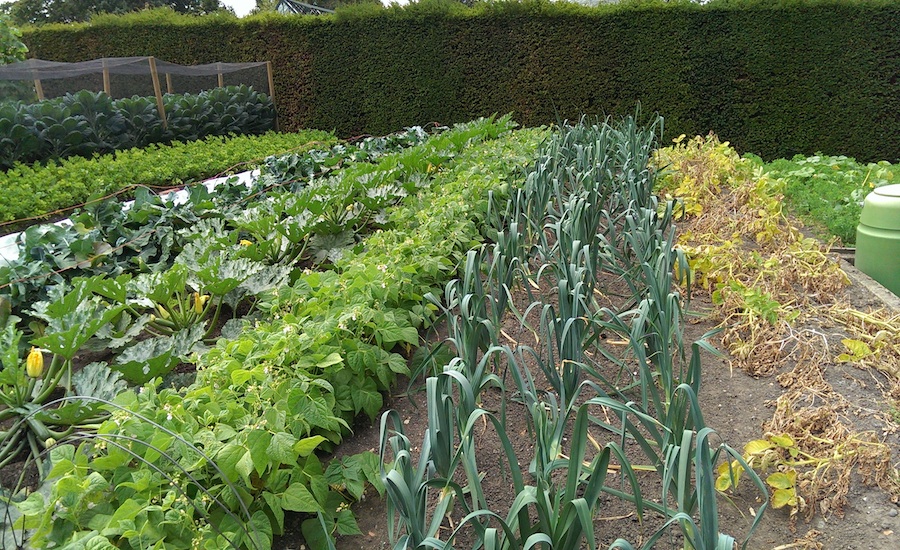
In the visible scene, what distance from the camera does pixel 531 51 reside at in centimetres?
999

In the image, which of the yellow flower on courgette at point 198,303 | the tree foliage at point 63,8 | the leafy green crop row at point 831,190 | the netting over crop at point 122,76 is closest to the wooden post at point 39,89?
the netting over crop at point 122,76

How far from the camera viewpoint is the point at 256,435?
1.40 m

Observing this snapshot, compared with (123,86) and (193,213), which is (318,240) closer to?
(193,213)

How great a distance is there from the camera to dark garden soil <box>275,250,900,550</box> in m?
1.58

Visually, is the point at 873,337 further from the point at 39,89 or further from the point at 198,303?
the point at 39,89

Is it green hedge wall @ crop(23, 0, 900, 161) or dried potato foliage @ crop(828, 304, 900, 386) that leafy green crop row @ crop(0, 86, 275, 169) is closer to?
green hedge wall @ crop(23, 0, 900, 161)

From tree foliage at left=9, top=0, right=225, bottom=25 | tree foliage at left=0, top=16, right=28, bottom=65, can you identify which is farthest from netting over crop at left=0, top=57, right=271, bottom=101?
tree foliage at left=9, top=0, right=225, bottom=25

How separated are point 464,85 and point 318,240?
769 centimetres

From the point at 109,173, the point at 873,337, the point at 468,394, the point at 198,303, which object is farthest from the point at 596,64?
the point at 468,394

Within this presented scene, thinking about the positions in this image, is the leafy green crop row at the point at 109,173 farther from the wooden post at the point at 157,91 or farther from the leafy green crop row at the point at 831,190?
the leafy green crop row at the point at 831,190

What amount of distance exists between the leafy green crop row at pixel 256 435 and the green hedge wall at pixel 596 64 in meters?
5.80

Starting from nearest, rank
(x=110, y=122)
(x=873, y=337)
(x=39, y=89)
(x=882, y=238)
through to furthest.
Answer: (x=873, y=337) < (x=882, y=238) < (x=39, y=89) < (x=110, y=122)

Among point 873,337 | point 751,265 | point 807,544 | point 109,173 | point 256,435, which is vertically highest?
point 109,173

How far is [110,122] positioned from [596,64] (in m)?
7.53
